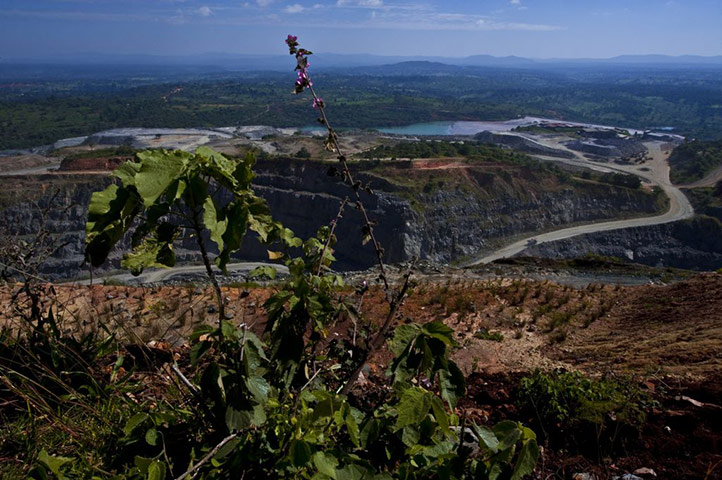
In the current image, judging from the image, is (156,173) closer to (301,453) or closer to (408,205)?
(301,453)

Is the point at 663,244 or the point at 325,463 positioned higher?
the point at 325,463

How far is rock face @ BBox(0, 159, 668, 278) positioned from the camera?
4066cm

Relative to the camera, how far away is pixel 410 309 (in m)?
8.94

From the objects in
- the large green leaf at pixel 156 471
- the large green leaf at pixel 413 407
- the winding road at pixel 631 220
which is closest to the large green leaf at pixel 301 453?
the large green leaf at pixel 413 407

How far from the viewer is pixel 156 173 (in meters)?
1.53

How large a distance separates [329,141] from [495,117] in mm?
151439

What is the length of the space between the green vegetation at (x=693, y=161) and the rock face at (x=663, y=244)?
19.6 metres

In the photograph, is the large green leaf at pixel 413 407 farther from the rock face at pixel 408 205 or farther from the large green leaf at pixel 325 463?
the rock face at pixel 408 205

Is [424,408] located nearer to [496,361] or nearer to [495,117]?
[496,361]

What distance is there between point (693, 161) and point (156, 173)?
8317cm

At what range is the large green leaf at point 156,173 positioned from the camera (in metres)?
1.47

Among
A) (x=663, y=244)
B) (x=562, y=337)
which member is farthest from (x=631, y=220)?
(x=562, y=337)

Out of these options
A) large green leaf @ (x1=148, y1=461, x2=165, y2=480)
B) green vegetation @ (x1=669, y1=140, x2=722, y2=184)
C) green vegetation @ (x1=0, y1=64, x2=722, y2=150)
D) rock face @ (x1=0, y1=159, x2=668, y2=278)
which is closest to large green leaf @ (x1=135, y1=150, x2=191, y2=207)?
large green leaf @ (x1=148, y1=461, x2=165, y2=480)

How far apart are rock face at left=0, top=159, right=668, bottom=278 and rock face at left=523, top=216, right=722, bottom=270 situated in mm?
4622
